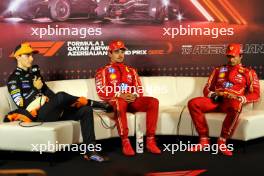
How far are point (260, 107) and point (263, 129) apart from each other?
1.44 feet

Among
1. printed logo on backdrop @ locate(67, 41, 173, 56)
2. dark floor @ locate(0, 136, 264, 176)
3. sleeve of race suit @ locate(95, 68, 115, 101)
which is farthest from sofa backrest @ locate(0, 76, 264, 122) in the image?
dark floor @ locate(0, 136, 264, 176)

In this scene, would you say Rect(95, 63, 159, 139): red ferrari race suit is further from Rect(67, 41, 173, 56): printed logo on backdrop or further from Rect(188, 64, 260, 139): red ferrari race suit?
Rect(67, 41, 173, 56): printed logo on backdrop

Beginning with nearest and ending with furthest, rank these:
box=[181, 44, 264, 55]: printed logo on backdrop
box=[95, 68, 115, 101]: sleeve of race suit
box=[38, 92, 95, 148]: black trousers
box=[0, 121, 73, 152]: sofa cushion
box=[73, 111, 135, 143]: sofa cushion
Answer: box=[0, 121, 73, 152]: sofa cushion → box=[38, 92, 95, 148]: black trousers → box=[73, 111, 135, 143]: sofa cushion → box=[95, 68, 115, 101]: sleeve of race suit → box=[181, 44, 264, 55]: printed logo on backdrop

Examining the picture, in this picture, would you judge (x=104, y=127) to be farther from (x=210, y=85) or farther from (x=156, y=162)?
(x=210, y=85)

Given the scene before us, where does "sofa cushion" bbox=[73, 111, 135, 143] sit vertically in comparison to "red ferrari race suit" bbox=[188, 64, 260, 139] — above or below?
below

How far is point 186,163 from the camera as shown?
4219 millimetres

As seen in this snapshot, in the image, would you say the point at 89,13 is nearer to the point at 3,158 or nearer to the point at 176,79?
the point at 176,79

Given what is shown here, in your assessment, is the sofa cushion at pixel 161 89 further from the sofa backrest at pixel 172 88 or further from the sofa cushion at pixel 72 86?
the sofa cushion at pixel 72 86

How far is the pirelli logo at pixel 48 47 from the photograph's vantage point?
18.3 ft

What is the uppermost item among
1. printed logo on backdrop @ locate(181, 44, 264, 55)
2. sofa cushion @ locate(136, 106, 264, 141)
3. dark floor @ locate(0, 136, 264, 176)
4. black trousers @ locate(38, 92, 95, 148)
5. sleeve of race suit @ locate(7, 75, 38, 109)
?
printed logo on backdrop @ locate(181, 44, 264, 55)

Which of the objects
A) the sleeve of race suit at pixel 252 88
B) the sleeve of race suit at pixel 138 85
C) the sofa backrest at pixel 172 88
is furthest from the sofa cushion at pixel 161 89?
the sleeve of race suit at pixel 252 88

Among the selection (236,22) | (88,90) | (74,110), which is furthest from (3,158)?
(236,22)

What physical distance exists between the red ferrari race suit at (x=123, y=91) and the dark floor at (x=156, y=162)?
333 mm

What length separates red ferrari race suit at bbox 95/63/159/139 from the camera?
4.61m
